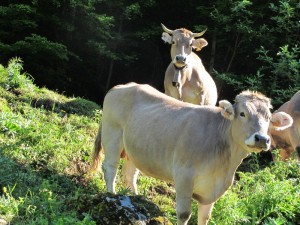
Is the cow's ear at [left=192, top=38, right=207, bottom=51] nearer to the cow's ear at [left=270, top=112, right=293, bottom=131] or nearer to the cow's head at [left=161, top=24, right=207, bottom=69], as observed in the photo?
the cow's head at [left=161, top=24, right=207, bottom=69]

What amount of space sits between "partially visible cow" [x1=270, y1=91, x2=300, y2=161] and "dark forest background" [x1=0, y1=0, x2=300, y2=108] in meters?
3.06

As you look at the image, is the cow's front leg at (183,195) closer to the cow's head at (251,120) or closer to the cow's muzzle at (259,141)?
the cow's head at (251,120)

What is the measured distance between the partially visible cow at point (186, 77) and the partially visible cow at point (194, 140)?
303 centimetres

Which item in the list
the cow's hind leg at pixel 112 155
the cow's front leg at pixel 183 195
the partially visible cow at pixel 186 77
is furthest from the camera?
the partially visible cow at pixel 186 77

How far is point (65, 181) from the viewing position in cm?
713

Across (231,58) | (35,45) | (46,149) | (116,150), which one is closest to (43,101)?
(46,149)

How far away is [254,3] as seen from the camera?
1552 cm

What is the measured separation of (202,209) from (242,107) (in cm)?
146

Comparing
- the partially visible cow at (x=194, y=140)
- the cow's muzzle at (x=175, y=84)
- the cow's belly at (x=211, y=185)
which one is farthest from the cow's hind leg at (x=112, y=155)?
the cow's muzzle at (x=175, y=84)

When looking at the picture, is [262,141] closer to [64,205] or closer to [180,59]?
[64,205]

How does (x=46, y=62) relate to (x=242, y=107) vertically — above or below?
below

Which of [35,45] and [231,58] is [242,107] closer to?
[35,45]

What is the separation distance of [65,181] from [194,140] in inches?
93.2

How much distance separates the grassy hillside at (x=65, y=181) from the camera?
550 cm
